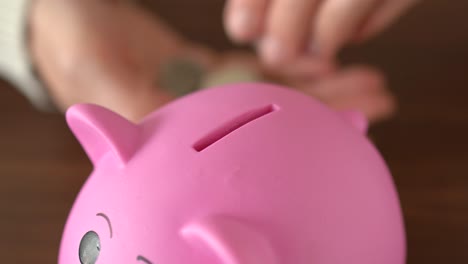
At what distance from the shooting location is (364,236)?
39cm

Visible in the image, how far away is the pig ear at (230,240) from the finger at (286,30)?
292mm

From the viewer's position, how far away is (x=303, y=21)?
603 millimetres

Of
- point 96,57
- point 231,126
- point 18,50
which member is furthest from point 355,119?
point 18,50

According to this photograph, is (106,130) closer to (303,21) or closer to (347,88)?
(303,21)

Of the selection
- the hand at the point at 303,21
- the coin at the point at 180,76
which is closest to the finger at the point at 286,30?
the hand at the point at 303,21

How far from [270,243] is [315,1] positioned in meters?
0.30

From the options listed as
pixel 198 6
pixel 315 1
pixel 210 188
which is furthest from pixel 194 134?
pixel 198 6

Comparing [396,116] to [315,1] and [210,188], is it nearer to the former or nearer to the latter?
[315,1]

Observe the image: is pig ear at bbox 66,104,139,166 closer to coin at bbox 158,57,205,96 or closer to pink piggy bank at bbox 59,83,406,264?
pink piggy bank at bbox 59,83,406,264

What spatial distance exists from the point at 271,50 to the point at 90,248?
12.9 inches

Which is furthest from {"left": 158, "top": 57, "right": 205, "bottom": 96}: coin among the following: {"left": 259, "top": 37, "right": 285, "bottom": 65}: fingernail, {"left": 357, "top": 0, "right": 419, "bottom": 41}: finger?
{"left": 357, "top": 0, "right": 419, "bottom": 41}: finger

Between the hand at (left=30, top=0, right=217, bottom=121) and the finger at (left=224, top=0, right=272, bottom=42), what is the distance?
14 cm

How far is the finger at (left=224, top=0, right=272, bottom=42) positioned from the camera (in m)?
0.59

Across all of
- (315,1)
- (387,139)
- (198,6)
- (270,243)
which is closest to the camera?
(270,243)
